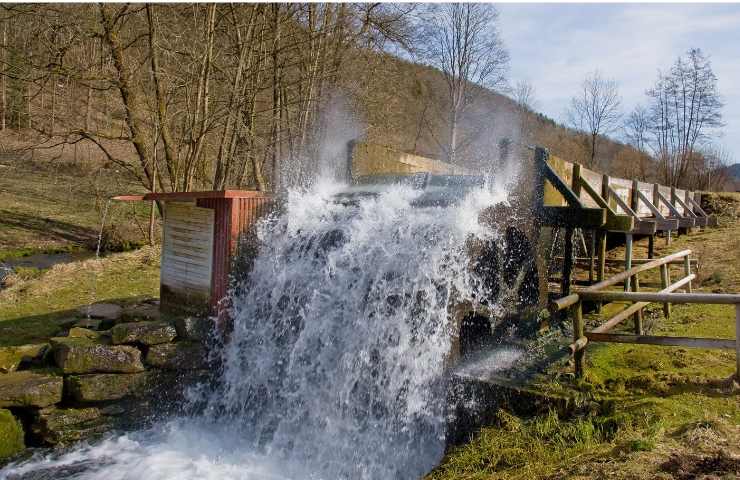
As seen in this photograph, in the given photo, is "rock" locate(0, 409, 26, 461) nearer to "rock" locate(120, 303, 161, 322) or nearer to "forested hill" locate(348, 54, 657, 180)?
"rock" locate(120, 303, 161, 322)

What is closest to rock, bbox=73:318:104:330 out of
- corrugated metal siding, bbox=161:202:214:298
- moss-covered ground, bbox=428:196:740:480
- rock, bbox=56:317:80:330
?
rock, bbox=56:317:80:330

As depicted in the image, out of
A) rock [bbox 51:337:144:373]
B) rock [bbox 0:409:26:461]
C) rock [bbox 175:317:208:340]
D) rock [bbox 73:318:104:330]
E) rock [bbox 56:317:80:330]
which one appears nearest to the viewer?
rock [bbox 0:409:26:461]

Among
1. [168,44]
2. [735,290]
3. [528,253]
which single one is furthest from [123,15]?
[735,290]

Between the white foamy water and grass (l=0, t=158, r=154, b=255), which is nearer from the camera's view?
the white foamy water

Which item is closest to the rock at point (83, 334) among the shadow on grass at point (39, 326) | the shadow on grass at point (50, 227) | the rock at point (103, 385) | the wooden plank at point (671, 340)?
the rock at point (103, 385)

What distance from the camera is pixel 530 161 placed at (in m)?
7.19

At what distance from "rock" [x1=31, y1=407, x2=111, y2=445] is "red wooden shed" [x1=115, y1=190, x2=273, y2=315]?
195 centimetres

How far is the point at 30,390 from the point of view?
632 cm

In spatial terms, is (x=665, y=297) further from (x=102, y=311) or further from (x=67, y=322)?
(x=67, y=322)

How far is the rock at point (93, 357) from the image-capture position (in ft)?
22.0

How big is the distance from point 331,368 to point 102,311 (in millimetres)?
5257

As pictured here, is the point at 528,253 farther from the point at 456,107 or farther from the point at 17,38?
the point at 456,107

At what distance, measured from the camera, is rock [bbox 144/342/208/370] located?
23.2 feet

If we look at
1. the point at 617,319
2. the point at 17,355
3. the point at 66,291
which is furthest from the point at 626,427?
the point at 66,291
